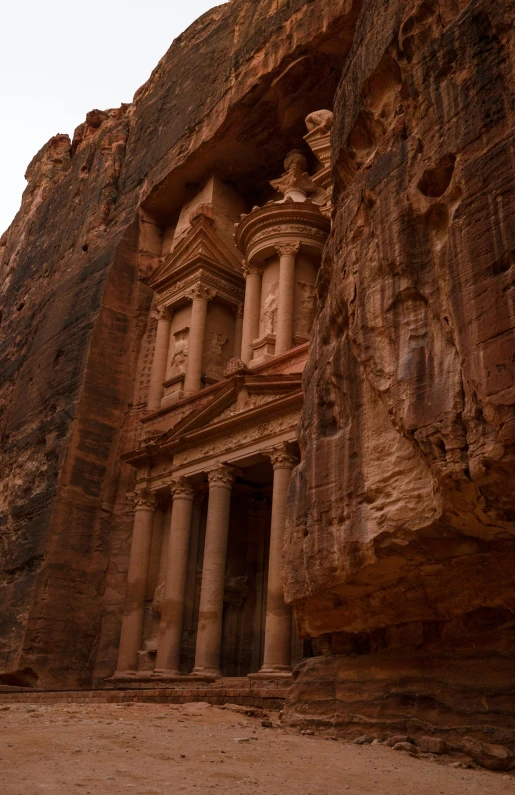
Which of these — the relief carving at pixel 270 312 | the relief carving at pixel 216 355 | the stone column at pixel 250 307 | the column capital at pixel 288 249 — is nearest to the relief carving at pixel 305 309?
the relief carving at pixel 270 312

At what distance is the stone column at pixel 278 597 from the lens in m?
16.5

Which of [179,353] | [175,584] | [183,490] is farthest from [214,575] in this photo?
[179,353]

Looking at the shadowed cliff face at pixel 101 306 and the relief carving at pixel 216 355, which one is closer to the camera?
the shadowed cliff face at pixel 101 306

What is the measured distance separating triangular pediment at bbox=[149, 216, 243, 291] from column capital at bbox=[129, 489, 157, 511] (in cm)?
770

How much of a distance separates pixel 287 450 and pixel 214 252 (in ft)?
33.7

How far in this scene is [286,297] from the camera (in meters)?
22.6

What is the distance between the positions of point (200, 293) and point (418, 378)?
18.4 metres

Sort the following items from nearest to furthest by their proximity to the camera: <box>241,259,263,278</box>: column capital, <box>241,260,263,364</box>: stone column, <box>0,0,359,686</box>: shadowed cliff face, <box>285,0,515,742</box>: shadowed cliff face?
<box>285,0,515,742</box>: shadowed cliff face
<box>0,0,359,686</box>: shadowed cliff face
<box>241,260,263,364</box>: stone column
<box>241,259,263,278</box>: column capital

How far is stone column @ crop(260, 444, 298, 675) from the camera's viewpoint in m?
16.5

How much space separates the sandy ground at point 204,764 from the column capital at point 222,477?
10.0 m

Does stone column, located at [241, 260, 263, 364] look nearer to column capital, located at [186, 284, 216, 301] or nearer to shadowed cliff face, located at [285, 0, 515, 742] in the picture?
column capital, located at [186, 284, 216, 301]

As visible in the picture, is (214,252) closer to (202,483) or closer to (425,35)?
(202,483)

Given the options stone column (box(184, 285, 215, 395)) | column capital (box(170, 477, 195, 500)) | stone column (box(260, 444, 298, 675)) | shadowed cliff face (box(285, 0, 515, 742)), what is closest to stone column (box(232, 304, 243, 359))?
stone column (box(184, 285, 215, 395))

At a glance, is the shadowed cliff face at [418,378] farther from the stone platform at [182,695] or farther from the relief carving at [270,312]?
the relief carving at [270,312]
